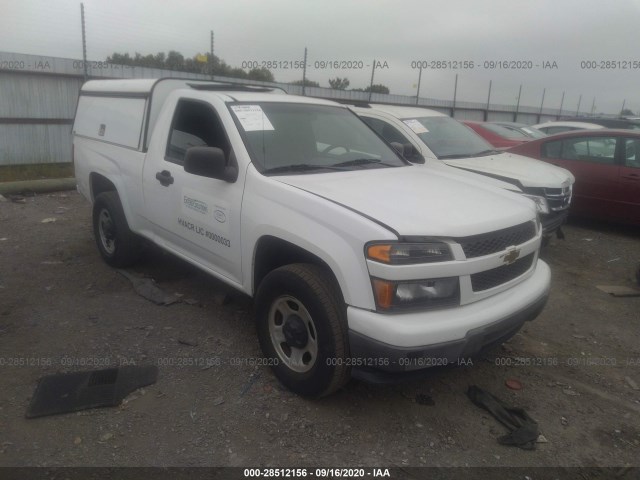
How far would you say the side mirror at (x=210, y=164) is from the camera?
328 cm

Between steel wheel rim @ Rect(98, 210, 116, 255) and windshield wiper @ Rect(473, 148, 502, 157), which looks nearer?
steel wheel rim @ Rect(98, 210, 116, 255)

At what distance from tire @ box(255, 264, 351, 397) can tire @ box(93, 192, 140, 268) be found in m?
2.19

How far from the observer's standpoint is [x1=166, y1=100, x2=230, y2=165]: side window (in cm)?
375

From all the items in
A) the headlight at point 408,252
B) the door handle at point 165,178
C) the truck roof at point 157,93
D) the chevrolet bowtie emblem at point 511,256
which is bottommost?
the chevrolet bowtie emblem at point 511,256

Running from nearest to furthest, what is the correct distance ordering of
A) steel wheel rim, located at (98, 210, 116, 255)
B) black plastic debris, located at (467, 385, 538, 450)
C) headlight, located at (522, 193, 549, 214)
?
black plastic debris, located at (467, 385, 538, 450) < steel wheel rim, located at (98, 210, 116, 255) < headlight, located at (522, 193, 549, 214)

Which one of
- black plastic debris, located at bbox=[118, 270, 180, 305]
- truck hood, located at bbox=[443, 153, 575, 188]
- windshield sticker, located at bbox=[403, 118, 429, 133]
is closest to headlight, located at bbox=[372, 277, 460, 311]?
black plastic debris, located at bbox=[118, 270, 180, 305]

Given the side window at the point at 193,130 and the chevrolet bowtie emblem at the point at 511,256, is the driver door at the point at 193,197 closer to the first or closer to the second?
the side window at the point at 193,130

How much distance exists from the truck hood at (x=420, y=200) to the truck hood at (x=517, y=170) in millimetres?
2444

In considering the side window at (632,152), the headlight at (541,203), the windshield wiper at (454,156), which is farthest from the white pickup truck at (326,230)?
the side window at (632,152)

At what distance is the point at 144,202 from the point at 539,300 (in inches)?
130

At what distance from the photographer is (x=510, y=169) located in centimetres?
616

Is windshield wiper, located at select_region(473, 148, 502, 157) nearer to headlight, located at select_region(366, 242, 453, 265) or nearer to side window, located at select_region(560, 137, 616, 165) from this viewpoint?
side window, located at select_region(560, 137, 616, 165)

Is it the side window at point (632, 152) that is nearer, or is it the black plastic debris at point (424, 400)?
the black plastic debris at point (424, 400)

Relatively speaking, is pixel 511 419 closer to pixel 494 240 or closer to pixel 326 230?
pixel 494 240
